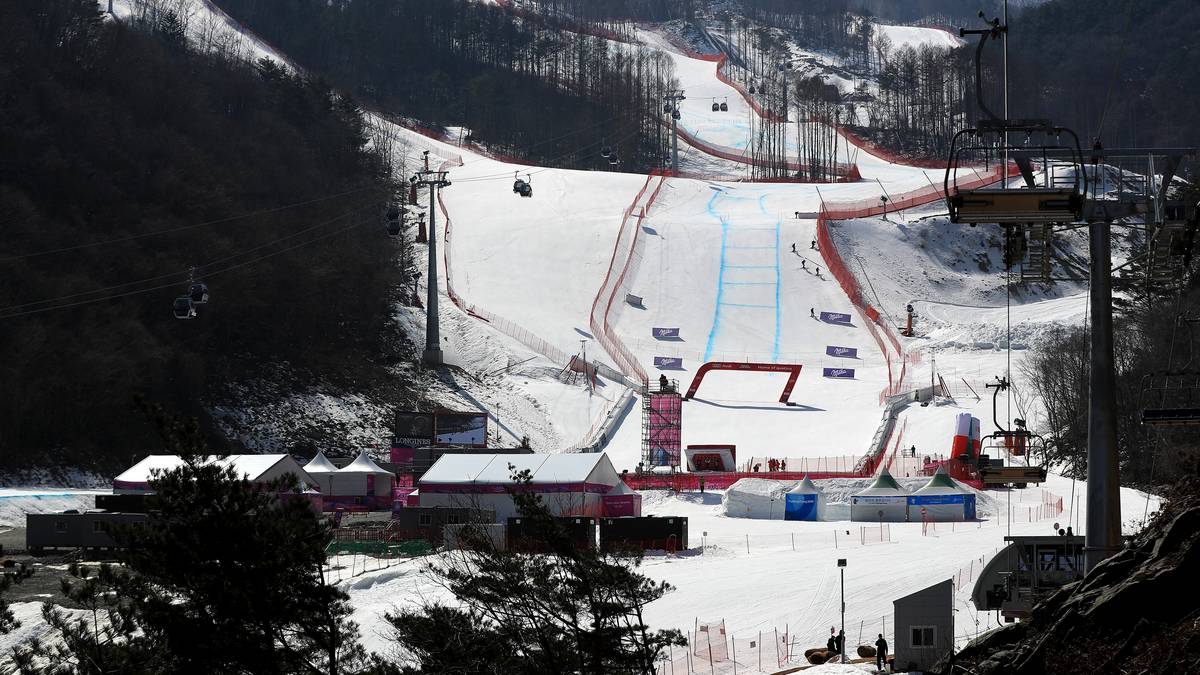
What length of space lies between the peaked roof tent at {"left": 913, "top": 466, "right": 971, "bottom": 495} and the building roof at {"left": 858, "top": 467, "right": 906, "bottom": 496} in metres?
0.55

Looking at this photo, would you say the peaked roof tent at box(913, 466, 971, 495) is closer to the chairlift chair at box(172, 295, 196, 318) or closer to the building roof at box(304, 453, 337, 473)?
the building roof at box(304, 453, 337, 473)

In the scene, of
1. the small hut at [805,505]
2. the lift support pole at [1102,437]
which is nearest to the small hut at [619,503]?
the small hut at [805,505]

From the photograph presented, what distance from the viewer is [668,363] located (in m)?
56.4

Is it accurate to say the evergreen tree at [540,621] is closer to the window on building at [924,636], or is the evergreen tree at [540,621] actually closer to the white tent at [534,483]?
the window on building at [924,636]

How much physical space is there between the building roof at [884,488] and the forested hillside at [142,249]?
23.1 meters

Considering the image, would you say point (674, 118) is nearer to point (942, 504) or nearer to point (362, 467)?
point (362, 467)

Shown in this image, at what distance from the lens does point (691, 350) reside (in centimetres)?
5866

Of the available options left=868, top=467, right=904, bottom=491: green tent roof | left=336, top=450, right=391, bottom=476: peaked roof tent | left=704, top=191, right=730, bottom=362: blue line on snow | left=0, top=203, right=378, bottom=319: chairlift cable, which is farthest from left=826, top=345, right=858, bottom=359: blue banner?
left=336, top=450, right=391, bottom=476: peaked roof tent

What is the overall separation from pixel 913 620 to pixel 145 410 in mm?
10111

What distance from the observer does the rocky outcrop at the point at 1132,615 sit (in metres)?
9.91

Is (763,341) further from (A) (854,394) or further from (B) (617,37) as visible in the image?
(B) (617,37)

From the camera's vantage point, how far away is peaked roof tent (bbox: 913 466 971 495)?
114 feet

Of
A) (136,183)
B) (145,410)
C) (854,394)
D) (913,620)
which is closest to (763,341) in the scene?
(854,394)

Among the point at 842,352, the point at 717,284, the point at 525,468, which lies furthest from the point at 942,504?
the point at 717,284
